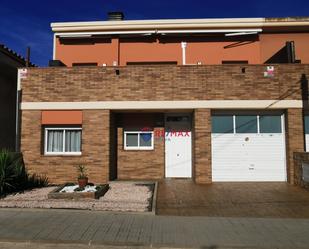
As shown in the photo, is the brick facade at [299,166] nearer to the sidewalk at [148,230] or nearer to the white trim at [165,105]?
the white trim at [165,105]

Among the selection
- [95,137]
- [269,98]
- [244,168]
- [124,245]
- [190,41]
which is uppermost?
[190,41]

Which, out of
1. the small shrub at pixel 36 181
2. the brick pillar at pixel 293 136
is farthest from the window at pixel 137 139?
the brick pillar at pixel 293 136

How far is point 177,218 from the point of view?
352 inches

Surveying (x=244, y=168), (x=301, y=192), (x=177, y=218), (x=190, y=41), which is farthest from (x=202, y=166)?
(x=190, y=41)

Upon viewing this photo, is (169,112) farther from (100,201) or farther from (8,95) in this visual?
(8,95)

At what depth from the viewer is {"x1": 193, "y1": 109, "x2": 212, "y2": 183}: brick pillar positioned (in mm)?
14078

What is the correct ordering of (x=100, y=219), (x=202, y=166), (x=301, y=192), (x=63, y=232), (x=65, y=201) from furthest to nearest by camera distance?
(x=202, y=166), (x=301, y=192), (x=65, y=201), (x=100, y=219), (x=63, y=232)

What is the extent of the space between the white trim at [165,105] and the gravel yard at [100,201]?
11.3 feet

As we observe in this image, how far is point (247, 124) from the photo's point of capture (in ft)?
48.0

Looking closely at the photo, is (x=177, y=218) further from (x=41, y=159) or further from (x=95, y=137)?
(x=41, y=159)

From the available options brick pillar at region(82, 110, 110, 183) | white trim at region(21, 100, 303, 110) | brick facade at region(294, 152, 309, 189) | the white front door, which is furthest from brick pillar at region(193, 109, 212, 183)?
brick pillar at region(82, 110, 110, 183)

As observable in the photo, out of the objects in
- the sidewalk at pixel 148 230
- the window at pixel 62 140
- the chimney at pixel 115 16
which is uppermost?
the chimney at pixel 115 16

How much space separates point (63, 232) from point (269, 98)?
31.2 feet

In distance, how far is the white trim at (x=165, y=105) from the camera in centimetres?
1416
